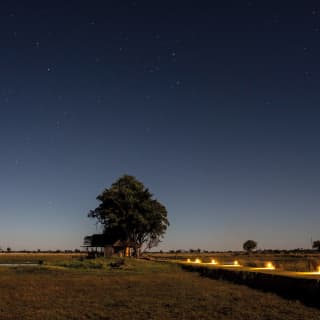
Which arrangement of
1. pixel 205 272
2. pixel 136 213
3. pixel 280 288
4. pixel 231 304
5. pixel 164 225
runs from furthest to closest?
pixel 164 225, pixel 136 213, pixel 205 272, pixel 280 288, pixel 231 304

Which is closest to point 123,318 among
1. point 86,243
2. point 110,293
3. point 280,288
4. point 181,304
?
point 181,304

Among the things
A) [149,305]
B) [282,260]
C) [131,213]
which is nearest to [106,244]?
[131,213]

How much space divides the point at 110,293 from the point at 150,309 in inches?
248

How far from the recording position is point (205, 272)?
3625 centimetres

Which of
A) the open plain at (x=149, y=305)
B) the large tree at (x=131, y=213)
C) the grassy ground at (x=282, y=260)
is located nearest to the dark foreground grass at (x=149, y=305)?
the open plain at (x=149, y=305)

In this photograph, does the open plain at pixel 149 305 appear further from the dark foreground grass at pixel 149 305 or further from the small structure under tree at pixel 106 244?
the small structure under tree at pixel 106 244

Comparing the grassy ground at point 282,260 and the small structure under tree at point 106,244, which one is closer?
the grassy ground at point 282,260

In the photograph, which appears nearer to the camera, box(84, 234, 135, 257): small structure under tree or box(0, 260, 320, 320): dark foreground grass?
box(0, 260, 320, 320): dark foreground grass

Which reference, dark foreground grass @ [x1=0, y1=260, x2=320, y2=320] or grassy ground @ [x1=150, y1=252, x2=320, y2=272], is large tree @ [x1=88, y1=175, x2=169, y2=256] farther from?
dark foreground grass @ [x1=0, y1=260, x2=320, y2=320]

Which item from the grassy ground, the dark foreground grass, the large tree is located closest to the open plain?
the dark foreground grass

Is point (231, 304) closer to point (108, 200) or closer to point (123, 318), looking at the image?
point (123, 318)

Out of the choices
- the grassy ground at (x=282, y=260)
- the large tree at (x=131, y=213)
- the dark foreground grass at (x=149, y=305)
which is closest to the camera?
the dark foreground grass at (x=149, y=305)

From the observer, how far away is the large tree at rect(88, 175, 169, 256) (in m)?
77.0

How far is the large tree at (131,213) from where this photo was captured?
77.0 meters
